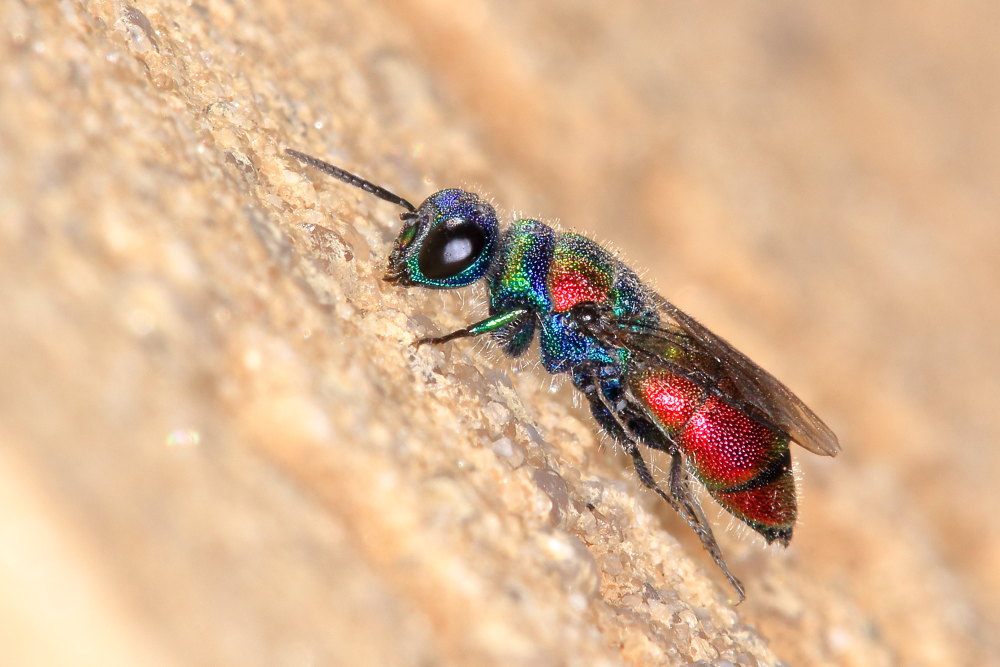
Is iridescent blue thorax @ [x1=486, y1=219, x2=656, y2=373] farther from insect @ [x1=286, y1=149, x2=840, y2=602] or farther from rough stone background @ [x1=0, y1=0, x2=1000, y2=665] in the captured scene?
rough stone background @ [x1=0, y1=0, x2=1000, y2=665]

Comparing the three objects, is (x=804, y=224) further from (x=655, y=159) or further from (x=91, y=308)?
(x=91, y=308)

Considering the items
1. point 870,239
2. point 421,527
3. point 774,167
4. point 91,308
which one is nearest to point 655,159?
point 774,167

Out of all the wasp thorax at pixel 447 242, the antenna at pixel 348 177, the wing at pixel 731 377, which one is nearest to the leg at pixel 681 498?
the wing at pixel 731 377

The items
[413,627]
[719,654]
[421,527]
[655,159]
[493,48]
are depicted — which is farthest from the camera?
[655,159]

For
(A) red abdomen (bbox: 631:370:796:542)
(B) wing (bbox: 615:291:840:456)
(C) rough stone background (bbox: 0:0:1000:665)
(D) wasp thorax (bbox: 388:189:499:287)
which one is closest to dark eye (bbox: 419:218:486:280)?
(D) wasp thorax (bbox: 388:189:499:287)

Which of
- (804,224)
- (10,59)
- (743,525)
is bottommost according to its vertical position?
(743,525)

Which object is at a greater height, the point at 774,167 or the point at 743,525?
the point at 774,167

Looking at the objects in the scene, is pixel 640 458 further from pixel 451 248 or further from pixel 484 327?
pixel 451 248

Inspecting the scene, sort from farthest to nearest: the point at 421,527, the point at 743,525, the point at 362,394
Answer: the point at 743,525, the point at 362,394, the point at 421,527

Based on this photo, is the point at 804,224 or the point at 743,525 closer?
the point at 743,525
